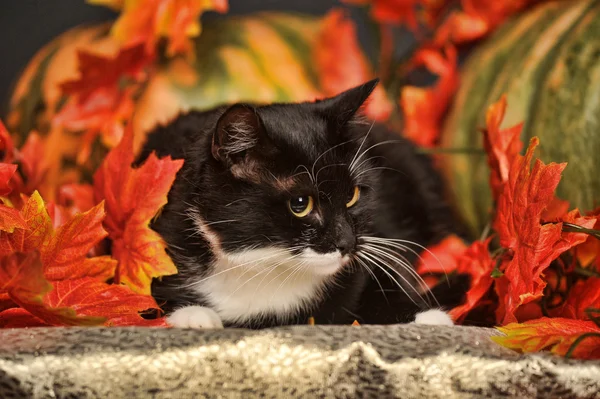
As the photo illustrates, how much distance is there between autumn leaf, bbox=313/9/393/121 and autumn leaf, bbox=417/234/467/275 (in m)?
0.43

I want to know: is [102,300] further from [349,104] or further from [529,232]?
[529,232]

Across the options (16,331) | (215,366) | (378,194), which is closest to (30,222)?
(16,331)

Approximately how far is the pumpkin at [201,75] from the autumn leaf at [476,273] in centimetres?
66

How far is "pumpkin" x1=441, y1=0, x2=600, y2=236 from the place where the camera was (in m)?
1.15

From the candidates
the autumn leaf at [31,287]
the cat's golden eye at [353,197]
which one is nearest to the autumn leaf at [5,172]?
the autumn leaf at [31,287]

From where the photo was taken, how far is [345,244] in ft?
2.92

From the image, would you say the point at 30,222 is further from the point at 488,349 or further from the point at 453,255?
the point at 453,255

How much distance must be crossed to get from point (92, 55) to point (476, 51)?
90 centimetres

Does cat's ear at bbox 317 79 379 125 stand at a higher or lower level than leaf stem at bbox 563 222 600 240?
higher

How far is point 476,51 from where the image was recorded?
5.13ft

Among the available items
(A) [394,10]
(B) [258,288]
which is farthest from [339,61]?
(B) [258,288]

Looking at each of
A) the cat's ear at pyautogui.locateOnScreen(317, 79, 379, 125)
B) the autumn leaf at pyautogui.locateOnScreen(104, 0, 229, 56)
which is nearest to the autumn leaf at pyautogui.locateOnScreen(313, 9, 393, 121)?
the autumn leaf at pyautogui.locateOnScreen(104, 0, 229, 56)

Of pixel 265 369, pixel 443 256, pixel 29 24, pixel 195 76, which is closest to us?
pixel 265 369

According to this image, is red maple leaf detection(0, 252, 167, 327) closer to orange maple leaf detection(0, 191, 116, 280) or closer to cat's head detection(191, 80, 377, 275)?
orange maple leaf detection(0, 191, 116, 280)
